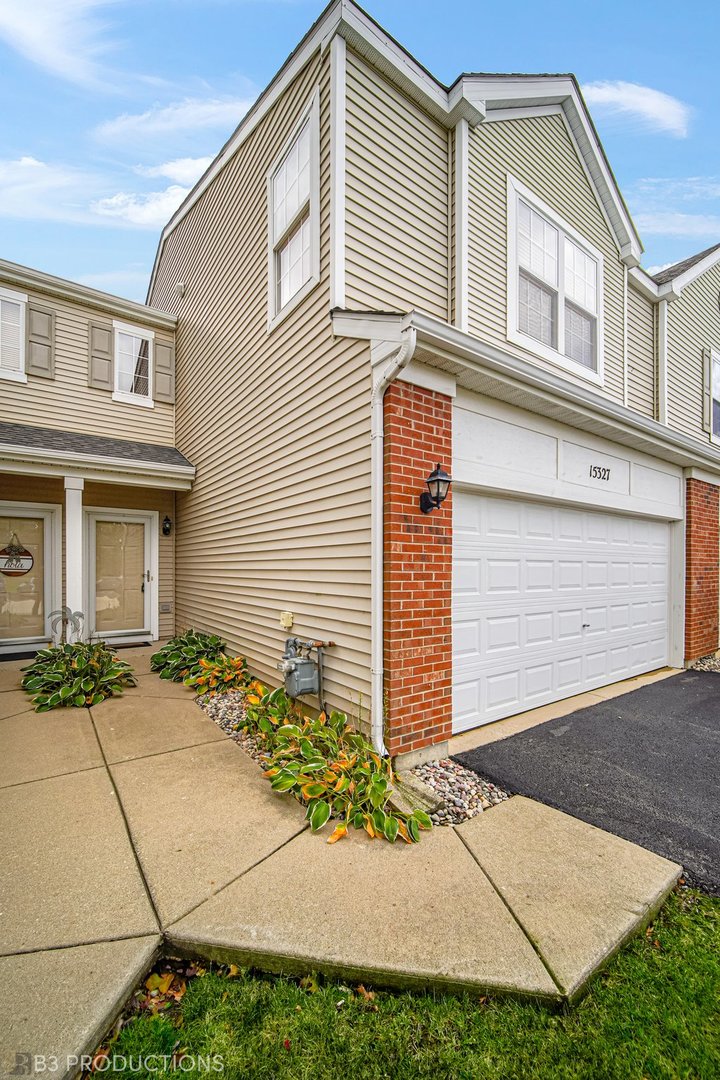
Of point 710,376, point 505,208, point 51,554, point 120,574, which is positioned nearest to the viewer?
point 505,208

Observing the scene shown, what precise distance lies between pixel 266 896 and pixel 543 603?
3666 millimetres

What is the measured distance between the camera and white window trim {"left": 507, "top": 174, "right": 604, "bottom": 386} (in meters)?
5.08

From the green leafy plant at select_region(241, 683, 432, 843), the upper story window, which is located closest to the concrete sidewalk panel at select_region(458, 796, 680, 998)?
the green leafy plant at select_region(241, 683, 432, 843)

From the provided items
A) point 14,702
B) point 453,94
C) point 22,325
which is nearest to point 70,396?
point 22,325

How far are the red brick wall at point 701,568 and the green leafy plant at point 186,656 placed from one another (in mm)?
6710

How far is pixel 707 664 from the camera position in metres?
6.93

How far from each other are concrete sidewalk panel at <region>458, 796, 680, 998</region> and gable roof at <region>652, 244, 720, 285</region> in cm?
803

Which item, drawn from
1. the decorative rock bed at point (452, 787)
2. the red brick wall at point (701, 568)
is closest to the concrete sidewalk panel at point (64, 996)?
the decorative rock bed at point (452, 787)

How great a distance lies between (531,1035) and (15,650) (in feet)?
25.9

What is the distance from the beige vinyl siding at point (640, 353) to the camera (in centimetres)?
686

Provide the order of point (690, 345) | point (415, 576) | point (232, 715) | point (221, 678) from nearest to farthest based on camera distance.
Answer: point (415, 576), point (232, 715), point (221, 678), point (690, 345)

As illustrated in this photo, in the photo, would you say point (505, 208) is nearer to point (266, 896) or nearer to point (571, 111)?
point (571, 111)

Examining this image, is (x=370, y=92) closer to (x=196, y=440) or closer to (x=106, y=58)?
(x=106, y=58)

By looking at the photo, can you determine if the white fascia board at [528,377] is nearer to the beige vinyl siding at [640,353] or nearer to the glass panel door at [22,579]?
the beige vinyl siding at [640,353]
